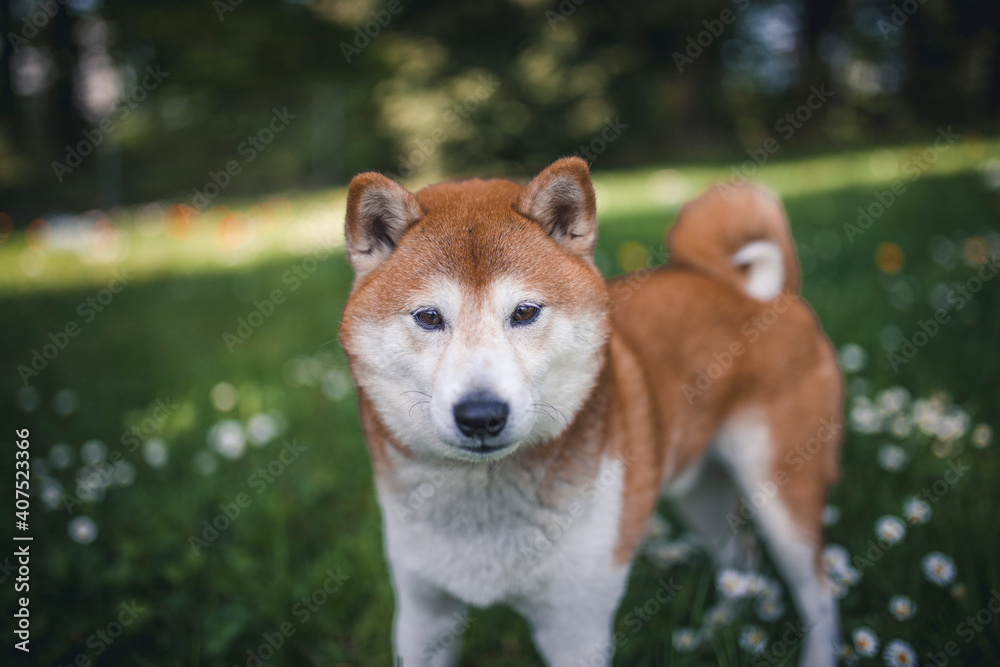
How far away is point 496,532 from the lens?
166 centimetres

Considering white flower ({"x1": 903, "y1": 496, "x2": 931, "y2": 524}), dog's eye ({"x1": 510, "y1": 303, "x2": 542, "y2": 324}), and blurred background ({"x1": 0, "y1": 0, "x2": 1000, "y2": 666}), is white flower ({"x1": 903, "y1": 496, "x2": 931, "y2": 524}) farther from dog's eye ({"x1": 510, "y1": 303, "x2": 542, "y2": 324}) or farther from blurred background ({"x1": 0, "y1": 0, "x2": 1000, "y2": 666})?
dog's eye ({"x1": 510, "y1": 303, "x2": 542, "y2": 324})

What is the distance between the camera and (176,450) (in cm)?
318

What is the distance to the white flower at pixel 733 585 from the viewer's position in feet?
6.64

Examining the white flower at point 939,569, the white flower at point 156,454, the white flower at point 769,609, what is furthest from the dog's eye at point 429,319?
the white flower at point 156,454

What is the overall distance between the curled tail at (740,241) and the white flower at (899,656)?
1.26m

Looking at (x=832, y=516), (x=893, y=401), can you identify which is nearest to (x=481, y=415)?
(x=832, y=516)

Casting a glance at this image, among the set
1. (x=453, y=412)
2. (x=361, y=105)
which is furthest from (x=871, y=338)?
(x=361, y=105)

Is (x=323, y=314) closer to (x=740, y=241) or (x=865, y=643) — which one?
(x=740, y=241)

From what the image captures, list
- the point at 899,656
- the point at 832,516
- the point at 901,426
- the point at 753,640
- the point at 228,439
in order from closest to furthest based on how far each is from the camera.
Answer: the point at 899,656, the point at 753,640, the point at 832,516, the point at 901,426, the point at 228,439

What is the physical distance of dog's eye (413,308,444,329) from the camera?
158cm

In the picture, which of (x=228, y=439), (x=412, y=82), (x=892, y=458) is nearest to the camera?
(x=892, y=458)

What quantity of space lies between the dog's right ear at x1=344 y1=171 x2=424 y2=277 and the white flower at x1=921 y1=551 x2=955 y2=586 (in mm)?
2091

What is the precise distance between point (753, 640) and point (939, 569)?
71 centimetres

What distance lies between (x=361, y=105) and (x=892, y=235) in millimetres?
11175
